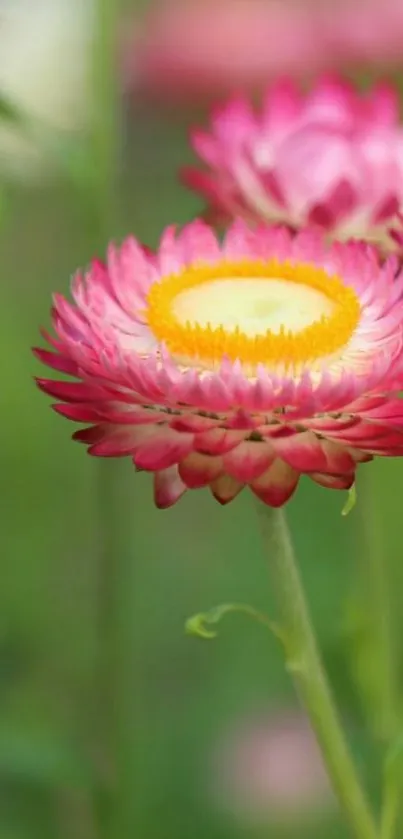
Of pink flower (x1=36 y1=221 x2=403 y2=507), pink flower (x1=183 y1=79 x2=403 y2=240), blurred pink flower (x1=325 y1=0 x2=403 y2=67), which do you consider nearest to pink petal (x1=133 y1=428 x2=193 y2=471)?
pink flower (x1=36 y1=221 x2=403 y2=507)

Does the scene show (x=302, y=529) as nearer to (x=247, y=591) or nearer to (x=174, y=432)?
(x=247, y=591)

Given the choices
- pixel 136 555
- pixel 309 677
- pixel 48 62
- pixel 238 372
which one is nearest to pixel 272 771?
pixel 136 555

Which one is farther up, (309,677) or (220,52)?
(220,52)

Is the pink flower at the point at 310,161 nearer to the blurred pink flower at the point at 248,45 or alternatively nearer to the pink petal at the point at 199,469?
the pink petal at the point at 199,469

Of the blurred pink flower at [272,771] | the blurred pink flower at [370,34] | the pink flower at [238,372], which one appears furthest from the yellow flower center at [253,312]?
the blurred pink flower at [370,34]

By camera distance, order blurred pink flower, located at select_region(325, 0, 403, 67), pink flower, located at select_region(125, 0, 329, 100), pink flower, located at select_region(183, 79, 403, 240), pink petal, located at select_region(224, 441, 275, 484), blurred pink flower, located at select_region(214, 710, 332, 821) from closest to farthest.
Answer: pink petal, located at select_region(224, 441, 275, 484) → pink flower, located at select_region(183, 79, 403, 240) → blurred pink flower, located at select_region(214, 710, 332, 821) → blurred pink flower, located at select_region(325, 0, 403, 67) → pink flower, located at select_region(125, 0, 329, 100)

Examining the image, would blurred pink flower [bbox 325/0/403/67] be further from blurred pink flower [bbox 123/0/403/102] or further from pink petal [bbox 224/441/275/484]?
pink petal [bbox 224/441/275/484]

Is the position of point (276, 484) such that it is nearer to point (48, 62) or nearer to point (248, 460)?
point (248, 460)
